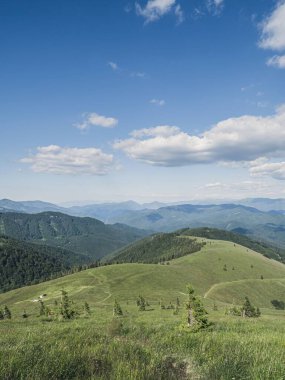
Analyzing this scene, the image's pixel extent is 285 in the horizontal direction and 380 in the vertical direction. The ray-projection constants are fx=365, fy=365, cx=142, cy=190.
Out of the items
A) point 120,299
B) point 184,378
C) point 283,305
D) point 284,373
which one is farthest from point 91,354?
point 283,305

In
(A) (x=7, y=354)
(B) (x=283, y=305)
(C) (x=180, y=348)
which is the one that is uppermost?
(A) (x=7, y=354)

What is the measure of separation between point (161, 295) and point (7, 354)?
18392cm

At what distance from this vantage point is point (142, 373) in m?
5.57

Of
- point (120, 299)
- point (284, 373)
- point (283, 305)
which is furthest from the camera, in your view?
point (283, 305)

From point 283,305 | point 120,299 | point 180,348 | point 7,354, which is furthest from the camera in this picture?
point 283,305

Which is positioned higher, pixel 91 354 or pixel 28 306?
pixel 91 354

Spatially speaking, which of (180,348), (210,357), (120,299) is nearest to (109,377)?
(210,357)

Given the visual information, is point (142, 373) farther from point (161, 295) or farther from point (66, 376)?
point (161, 295)

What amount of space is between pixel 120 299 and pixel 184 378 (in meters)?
175

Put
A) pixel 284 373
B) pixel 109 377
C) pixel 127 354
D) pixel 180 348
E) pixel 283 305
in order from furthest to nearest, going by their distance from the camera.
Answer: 1. pixel 283 305
2. pixel 180 348
3. pixel 127 354
4. pixel 284 373
5. pixel 109 377

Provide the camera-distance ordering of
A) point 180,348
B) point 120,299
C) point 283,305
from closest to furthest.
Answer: point 180,348
point 120,299
point 283,305

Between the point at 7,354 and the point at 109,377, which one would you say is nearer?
the point at 109,377

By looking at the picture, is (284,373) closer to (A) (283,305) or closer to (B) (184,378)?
(B) (184,378)

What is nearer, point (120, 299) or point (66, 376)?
point (66, 376)
